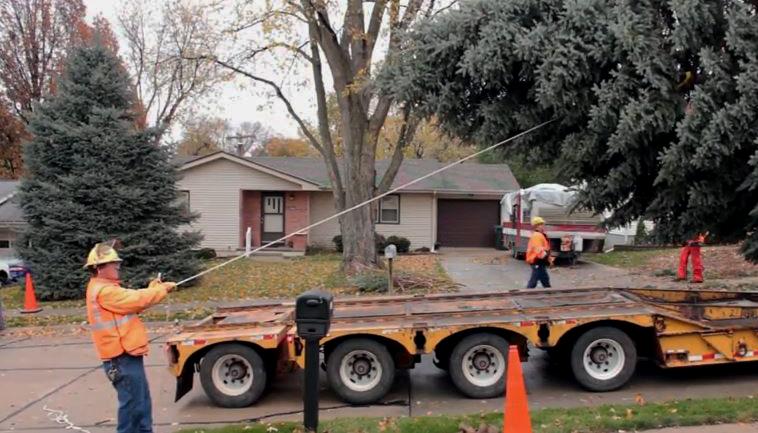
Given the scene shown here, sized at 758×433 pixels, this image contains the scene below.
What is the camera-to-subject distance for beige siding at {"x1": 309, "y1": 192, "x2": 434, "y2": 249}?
29.6 metres

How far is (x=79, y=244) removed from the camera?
16.4 meters

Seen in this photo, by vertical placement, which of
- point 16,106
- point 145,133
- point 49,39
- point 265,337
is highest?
point 49,39

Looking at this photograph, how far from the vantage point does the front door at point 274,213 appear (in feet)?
95.9

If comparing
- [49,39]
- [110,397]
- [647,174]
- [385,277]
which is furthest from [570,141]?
[49,39]

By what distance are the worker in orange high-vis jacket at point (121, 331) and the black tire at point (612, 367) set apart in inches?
174

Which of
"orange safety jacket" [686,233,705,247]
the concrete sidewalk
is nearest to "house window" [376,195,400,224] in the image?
"orange safety jacket" [686,233,705,247]

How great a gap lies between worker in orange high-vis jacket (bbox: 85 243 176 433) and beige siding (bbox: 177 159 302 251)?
22.7m

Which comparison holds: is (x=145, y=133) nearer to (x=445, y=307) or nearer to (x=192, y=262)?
(x=192, y=262)

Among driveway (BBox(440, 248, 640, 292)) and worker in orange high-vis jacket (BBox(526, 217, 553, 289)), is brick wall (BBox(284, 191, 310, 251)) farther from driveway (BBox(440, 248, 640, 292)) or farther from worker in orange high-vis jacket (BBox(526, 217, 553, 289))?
Answer: worker in orange high-vis jacket (BBox(526, 217, 553, 289))

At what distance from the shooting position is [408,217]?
2975cm

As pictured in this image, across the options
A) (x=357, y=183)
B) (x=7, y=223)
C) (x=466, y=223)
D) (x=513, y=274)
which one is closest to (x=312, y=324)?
(x=357, y=183)

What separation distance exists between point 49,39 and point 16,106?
4042 millimetres

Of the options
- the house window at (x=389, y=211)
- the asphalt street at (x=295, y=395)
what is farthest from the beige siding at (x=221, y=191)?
the asphalt street at (x=295, y=395)

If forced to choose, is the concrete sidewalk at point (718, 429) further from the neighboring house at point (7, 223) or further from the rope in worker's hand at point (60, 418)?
the neighboring house at point (7, 223)
